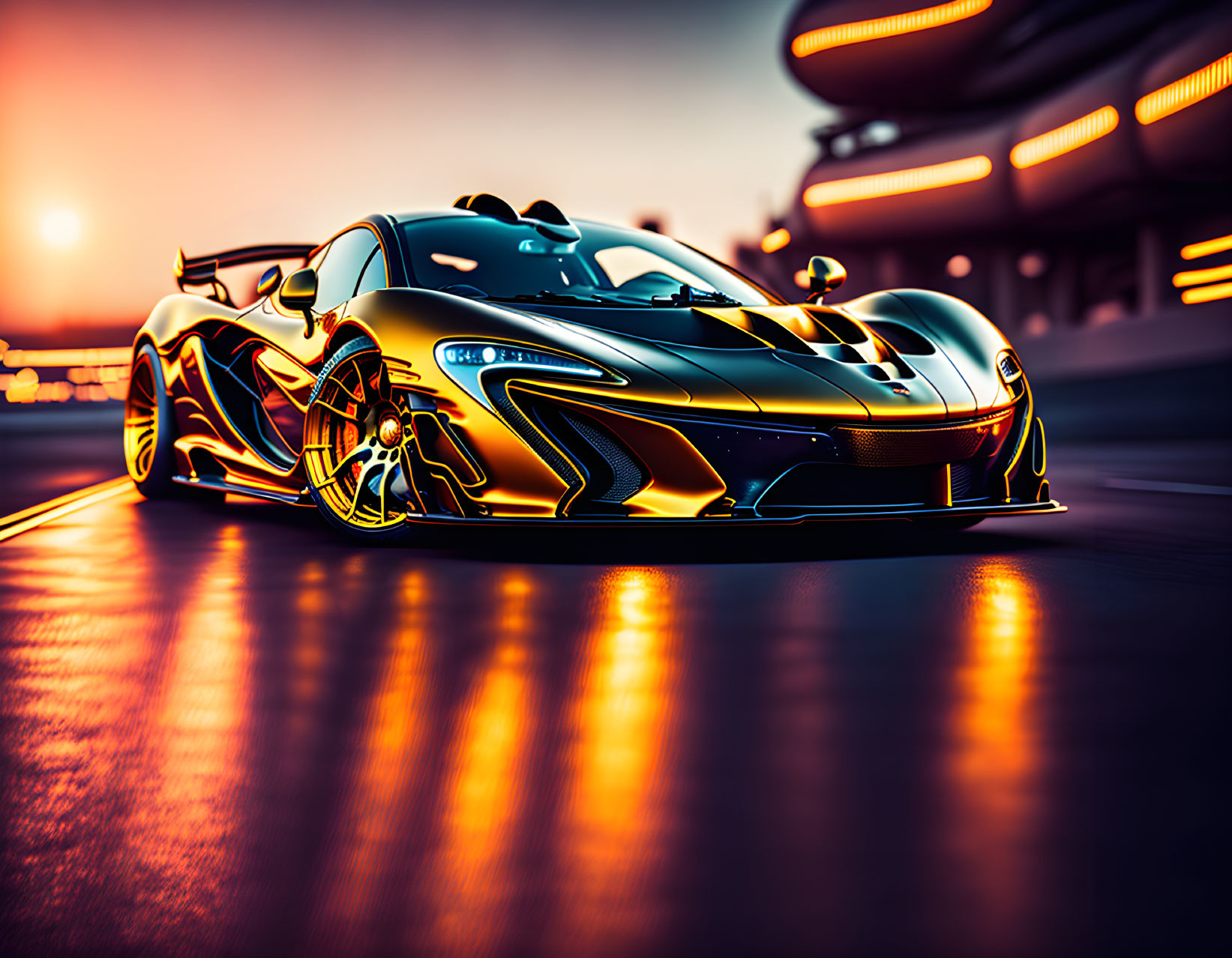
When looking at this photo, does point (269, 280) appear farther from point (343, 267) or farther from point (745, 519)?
point (745, 519)

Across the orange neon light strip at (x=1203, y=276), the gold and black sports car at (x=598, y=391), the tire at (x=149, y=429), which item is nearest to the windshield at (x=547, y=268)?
the gold and black sports car at (x=598, y=391)

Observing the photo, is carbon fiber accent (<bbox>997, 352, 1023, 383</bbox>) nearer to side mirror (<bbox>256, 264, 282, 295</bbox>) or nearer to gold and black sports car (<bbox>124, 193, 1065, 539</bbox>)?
gold and black sports car (<bbox>124, 193, 1065, 539</bbox>)

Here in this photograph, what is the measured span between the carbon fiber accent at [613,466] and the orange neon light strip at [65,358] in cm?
18263

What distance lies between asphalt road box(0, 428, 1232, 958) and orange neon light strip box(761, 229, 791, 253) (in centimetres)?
6785

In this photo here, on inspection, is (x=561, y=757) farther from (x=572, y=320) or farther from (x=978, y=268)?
(x=978, y=268)

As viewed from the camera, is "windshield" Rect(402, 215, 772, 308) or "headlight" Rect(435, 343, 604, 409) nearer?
"headlight" Rect(435, 343, 604, 409)

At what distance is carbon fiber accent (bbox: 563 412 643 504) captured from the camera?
4.68m

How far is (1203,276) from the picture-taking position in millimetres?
44594

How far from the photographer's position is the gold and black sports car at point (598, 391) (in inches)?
184

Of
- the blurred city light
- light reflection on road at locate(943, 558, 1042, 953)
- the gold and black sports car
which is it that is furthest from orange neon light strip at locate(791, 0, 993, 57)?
light reflection on road at locate(943, 558, 1042, 953)

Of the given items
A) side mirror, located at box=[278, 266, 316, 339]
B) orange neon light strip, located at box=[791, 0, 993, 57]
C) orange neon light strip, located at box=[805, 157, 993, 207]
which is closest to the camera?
side mirror, located at box=[278, 266, 316, 339]

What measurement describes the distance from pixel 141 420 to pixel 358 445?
3.05m

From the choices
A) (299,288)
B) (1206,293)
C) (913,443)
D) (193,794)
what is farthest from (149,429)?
(1206,293)

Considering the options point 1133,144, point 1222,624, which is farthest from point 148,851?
point 1133,144
